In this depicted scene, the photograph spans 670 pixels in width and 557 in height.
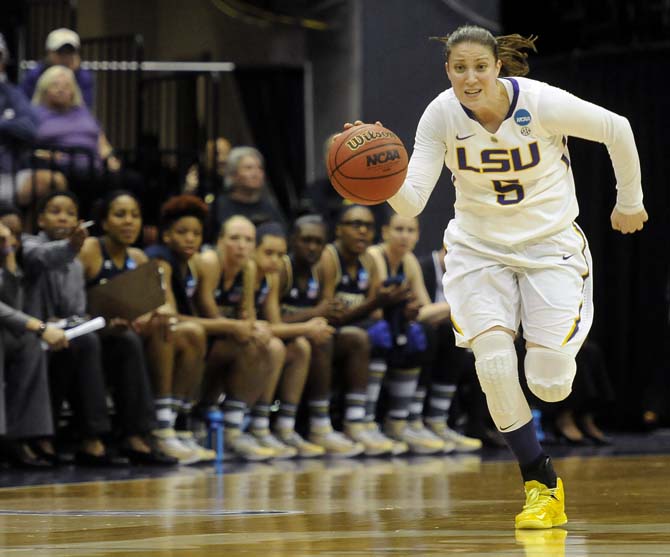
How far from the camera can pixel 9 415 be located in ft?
23.4

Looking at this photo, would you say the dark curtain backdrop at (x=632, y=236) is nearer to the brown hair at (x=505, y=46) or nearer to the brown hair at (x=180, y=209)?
the brown hair at (x=180, y=209)

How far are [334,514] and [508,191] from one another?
127 cm

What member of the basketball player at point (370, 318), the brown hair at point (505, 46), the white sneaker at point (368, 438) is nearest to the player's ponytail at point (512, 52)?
the brown hair at point (505, 46)

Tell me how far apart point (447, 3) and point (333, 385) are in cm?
393

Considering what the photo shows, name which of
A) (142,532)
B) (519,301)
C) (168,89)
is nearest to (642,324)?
(168,89)

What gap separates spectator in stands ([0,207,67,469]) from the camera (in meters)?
7.05

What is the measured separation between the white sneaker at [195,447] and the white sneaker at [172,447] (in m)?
0.04

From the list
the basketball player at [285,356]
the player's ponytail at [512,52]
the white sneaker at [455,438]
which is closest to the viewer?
the player's ponytail at [512,52]

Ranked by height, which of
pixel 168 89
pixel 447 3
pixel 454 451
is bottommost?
pixel 454 451

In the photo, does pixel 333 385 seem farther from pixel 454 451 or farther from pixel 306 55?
pixel 306 55

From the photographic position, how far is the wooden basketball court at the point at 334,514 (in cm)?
374

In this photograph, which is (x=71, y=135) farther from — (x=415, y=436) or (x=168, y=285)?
(x=415, y=436)

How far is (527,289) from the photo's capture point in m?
4.59

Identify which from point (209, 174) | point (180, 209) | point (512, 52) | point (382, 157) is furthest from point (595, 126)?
point (209, 174)
